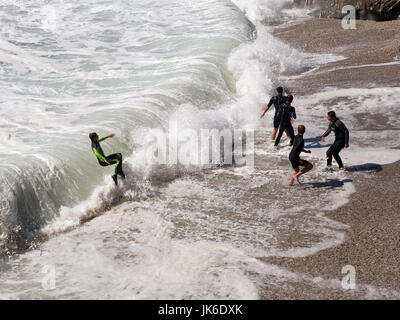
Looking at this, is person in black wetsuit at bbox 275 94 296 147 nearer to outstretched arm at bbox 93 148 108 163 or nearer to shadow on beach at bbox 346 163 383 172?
shadow on beach at bbox 346 163 383 172

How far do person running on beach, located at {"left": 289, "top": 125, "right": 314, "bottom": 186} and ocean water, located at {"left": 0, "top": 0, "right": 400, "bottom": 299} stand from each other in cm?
30

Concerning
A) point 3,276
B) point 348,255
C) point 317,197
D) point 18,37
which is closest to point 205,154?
point 317,197

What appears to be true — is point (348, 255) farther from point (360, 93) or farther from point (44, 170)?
point (360, 93)

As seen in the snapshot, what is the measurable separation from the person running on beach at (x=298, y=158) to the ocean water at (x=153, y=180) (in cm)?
30

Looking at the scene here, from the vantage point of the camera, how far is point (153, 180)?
33.2 ft

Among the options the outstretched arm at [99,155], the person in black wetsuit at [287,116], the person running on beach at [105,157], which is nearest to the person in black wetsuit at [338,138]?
the person in black wetsuit at [287,116]

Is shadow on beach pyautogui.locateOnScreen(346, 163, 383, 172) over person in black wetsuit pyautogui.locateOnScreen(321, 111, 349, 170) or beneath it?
beneath

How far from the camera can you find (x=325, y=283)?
22.5 feet

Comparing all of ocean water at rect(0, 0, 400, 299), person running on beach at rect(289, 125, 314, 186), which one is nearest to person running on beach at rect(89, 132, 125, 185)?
ocean water at rect(0, 0, 400, 299)

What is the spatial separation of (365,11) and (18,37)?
14282mm

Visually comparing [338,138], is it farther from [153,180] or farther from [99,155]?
[99,155]

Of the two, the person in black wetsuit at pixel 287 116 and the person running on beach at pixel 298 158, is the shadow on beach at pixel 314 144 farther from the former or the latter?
the person running on beach at pixel 298 158

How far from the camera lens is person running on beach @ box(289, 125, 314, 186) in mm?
9602

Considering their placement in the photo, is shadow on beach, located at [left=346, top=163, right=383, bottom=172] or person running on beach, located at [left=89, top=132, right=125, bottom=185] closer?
person running on beach, located at [left=89, top=132, right=125, bottom=185]
